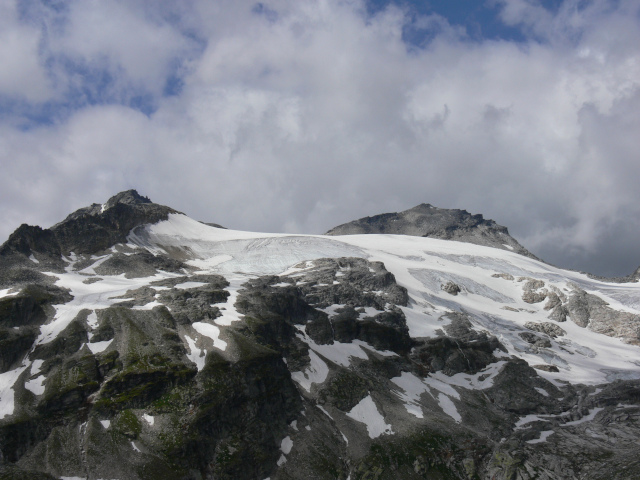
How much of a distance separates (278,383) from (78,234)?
103m

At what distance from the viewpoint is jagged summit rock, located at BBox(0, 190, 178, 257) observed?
13250cm

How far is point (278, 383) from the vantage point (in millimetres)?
80562

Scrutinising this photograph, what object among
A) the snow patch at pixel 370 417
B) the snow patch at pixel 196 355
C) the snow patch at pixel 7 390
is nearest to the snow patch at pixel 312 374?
the snow patch at pixel 370 417

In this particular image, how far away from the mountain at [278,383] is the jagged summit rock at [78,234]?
0.94 metres

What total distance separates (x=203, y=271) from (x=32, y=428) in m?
93.0

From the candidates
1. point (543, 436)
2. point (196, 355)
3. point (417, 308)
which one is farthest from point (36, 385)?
point (417, 308)

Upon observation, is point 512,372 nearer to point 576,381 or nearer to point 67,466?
point 576,381

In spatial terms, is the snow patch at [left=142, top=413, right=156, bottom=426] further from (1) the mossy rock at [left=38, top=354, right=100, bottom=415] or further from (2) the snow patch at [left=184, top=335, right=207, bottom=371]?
(2) the snow patch at [left=184, top=335, right=207, bottom=371]

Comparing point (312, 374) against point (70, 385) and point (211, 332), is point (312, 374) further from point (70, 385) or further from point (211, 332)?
point (70, 385)

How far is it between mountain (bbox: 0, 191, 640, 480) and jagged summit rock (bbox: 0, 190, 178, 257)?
94 centimetres

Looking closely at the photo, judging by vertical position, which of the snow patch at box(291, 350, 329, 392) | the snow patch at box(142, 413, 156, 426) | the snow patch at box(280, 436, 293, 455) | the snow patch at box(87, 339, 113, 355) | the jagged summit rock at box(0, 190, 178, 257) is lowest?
the snow patch at box(280, 436, 293, 455)

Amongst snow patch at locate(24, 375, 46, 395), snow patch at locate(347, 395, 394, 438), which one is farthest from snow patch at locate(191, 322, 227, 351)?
snow patch at locate(24, 375, 46, 395)

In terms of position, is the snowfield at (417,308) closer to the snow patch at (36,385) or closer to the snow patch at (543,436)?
the snow patch at (36,385)

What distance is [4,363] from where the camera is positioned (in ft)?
242
